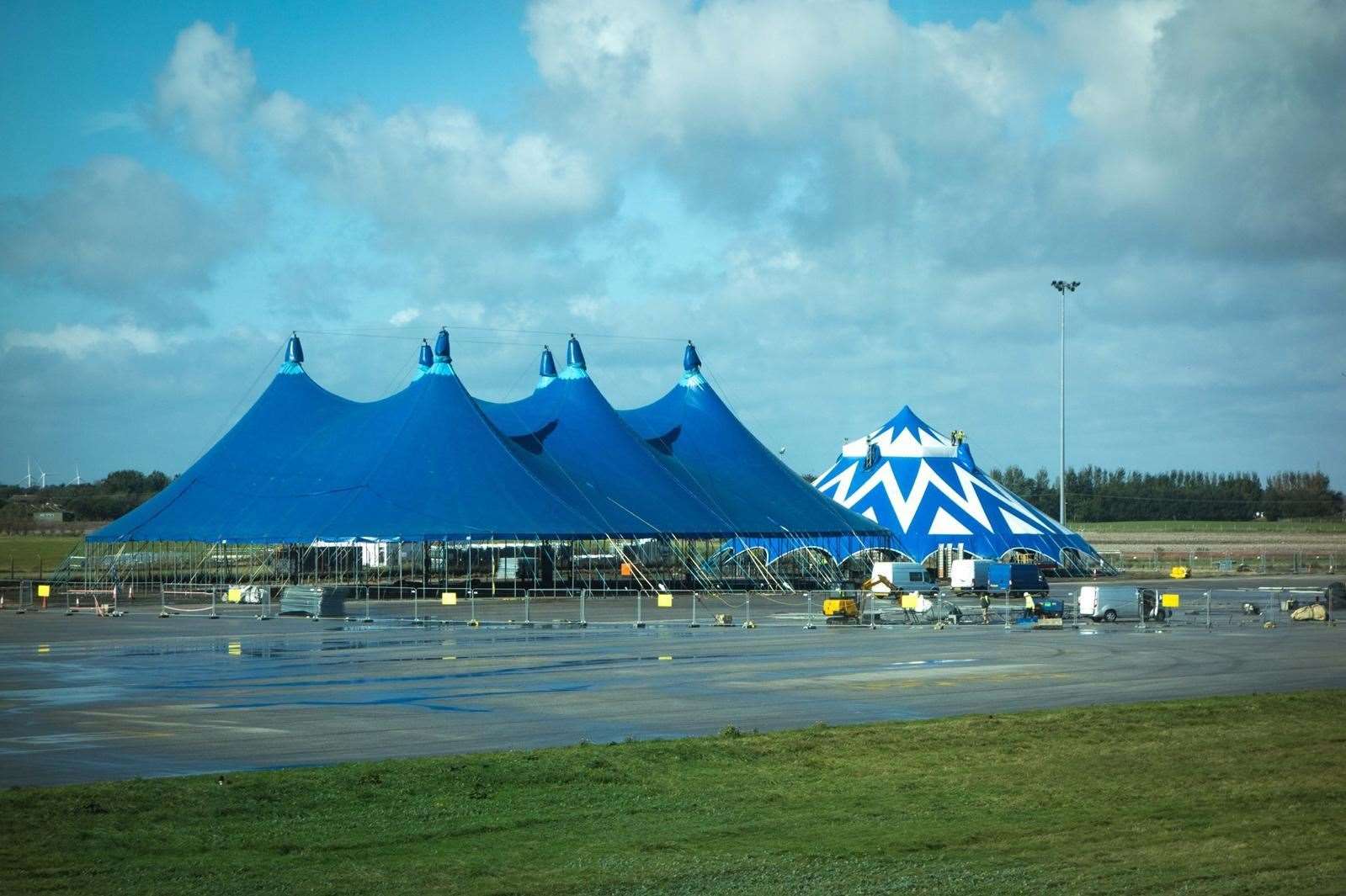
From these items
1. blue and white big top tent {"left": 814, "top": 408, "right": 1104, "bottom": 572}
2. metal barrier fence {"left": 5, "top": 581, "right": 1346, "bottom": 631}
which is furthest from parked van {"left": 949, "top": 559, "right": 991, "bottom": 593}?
blue and white big top tent {"left": 814, "top": 408, "right": 1104, "bottom": 572}

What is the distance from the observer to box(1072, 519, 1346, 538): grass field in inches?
5566

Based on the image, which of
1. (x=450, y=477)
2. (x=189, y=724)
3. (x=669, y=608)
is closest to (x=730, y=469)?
(x=450, y=477)

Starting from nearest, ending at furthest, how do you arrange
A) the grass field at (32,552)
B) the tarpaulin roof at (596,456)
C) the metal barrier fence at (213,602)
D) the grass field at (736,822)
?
the grass field at (736,822) → the metal barrier fence at (213,602) → the tarpaulin roof at (596,456) → the grass field at (32,552)

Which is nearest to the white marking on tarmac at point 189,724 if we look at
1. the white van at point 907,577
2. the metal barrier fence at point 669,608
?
the metal barrier fence at point 669,608

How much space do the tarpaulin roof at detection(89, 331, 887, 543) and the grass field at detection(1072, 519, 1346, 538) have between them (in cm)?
8184

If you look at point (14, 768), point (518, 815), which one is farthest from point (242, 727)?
point (518, 815)

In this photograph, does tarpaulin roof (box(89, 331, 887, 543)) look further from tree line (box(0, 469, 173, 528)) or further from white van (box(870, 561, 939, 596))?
tree line (box(0, 469, 173, 528))

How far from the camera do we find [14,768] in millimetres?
14555

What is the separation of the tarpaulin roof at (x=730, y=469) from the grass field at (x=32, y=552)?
2675 centimetres

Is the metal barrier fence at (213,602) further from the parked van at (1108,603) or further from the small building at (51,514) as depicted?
the small building at (51,514)

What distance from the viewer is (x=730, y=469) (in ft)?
214

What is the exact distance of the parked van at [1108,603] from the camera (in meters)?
41.8

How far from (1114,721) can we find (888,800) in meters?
5.91

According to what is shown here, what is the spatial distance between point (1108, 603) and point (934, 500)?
102 ft
